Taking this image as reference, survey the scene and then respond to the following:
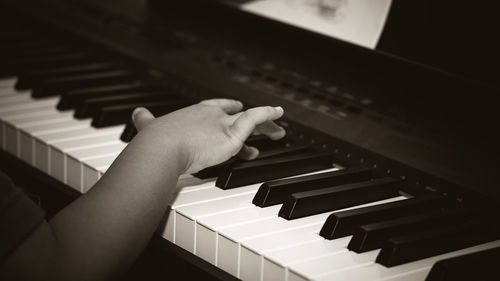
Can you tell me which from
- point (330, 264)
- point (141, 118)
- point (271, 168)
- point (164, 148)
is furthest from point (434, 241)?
point (141, 118)

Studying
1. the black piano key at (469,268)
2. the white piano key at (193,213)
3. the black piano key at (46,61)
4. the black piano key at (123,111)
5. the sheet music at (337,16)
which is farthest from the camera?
the black piano key at (46,61)

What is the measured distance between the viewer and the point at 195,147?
4.80 ft

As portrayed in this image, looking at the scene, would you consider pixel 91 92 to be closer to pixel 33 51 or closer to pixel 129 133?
pixel 129 133

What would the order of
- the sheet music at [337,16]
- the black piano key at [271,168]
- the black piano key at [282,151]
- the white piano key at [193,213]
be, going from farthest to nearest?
the sheet music at [337,16] → the black piano key at [282,151] → the black piano key at [271,168] → the white piano key at [193,213]

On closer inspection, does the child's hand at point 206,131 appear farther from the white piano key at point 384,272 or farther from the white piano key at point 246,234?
the white piano key at point 384,272

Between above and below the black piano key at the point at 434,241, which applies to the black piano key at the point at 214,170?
below

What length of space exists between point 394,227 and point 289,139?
0.47 meters

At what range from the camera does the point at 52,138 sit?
1724mm

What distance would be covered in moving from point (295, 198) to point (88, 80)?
35.8 inches

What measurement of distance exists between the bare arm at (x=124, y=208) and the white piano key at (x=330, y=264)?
294 millimetres

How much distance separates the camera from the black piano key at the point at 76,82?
2033 millimetres

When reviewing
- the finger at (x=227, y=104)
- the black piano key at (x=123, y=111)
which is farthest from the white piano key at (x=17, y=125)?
the finger at (x=227, y=104)

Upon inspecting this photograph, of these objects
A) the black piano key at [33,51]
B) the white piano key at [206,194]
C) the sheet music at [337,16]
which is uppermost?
the sheet music at [337,16]

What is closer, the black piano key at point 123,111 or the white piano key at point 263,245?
the white piano key at point 263,245
